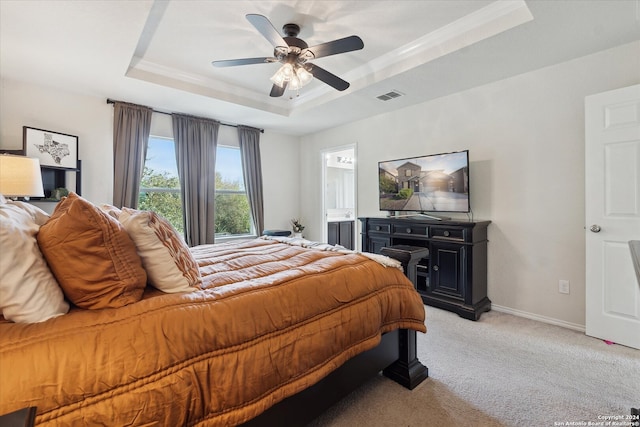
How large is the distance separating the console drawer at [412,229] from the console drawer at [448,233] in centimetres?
9

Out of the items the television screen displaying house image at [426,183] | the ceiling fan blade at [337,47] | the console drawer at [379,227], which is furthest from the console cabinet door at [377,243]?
the ceiling fan blade at [337,47]

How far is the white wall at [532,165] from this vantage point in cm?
267

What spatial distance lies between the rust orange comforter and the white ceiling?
2.04 metres

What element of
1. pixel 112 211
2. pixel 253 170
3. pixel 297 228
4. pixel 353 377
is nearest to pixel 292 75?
pixel 112 211

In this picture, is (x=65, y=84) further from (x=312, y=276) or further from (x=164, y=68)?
(x=312, y=276)

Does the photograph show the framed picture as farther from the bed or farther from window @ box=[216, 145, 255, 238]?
the bed

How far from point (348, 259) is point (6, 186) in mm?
2550

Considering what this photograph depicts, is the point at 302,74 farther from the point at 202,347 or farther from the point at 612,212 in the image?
the point at 612,212

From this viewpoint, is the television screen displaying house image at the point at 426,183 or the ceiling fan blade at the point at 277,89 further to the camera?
the television screen displaying house image at the point at 426,183

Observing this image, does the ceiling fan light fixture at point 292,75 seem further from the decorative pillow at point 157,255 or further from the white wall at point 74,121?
the white wall at point 74,121

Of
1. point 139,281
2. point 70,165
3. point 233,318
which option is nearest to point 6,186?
point 70,165

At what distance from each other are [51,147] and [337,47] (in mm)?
3303

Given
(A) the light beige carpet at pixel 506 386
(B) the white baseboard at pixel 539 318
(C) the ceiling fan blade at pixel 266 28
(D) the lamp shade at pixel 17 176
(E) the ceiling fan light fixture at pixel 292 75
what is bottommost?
(A) the light beige carpet at pixel 506 386

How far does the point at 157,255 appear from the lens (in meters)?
1.24
